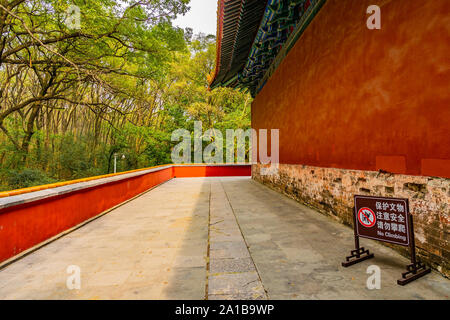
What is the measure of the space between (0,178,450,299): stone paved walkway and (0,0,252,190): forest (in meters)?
4.05

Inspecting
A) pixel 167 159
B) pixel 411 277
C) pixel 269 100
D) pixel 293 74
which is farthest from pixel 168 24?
pixel 167 159

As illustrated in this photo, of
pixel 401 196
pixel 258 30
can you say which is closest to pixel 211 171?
pixel 258 30

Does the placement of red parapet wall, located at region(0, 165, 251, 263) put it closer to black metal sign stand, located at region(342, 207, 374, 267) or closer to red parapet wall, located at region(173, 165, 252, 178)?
black metal sign stand, located at region(342, 207, 374, 267)

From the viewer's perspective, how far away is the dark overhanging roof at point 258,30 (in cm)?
493

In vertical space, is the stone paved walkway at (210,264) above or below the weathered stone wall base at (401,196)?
below

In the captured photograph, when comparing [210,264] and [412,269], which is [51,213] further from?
[412,269]

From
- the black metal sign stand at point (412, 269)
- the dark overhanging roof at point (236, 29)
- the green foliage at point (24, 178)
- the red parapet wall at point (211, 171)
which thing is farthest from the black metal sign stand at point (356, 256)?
the red parapet wall at point (211, 171)

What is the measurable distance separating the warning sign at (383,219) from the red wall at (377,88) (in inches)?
20.7

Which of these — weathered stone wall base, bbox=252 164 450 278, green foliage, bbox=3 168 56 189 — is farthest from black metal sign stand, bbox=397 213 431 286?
green foliage, bbox=3 168 56 189

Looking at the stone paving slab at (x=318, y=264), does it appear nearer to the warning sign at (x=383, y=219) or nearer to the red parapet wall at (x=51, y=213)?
the warning sign at (x=383, y=219)

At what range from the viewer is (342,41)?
12.9ft

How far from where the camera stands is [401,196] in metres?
2.74

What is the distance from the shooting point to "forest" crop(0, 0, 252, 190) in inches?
304
